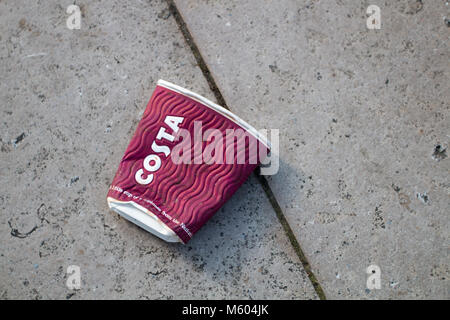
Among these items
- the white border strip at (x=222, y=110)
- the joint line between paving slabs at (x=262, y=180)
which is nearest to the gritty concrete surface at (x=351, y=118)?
the joint line between paving slabs at (x=262, y=180)

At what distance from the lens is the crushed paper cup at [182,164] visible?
1853 mm

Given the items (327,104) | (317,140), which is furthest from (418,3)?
(317,140)

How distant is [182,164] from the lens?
1.88 m

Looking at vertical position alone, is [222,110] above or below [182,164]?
above

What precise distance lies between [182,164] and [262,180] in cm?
36

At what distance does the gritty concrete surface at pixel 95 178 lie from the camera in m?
1.94

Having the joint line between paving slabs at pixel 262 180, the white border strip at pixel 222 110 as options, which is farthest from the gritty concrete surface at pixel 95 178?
the white border strip at pixel 222 110

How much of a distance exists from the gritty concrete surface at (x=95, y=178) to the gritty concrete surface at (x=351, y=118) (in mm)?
151

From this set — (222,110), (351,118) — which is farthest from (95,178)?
(351,118)

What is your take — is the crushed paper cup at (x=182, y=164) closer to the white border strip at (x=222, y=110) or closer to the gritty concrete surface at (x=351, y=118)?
the white border strip at (x=222, y=110)

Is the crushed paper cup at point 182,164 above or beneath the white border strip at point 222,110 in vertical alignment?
beneath

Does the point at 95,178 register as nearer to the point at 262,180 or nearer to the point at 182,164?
the point at 182,164

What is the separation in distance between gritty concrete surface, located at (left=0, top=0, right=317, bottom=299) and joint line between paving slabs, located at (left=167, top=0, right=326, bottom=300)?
26 millimetres

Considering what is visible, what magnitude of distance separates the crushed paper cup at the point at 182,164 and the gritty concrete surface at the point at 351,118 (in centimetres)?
18
